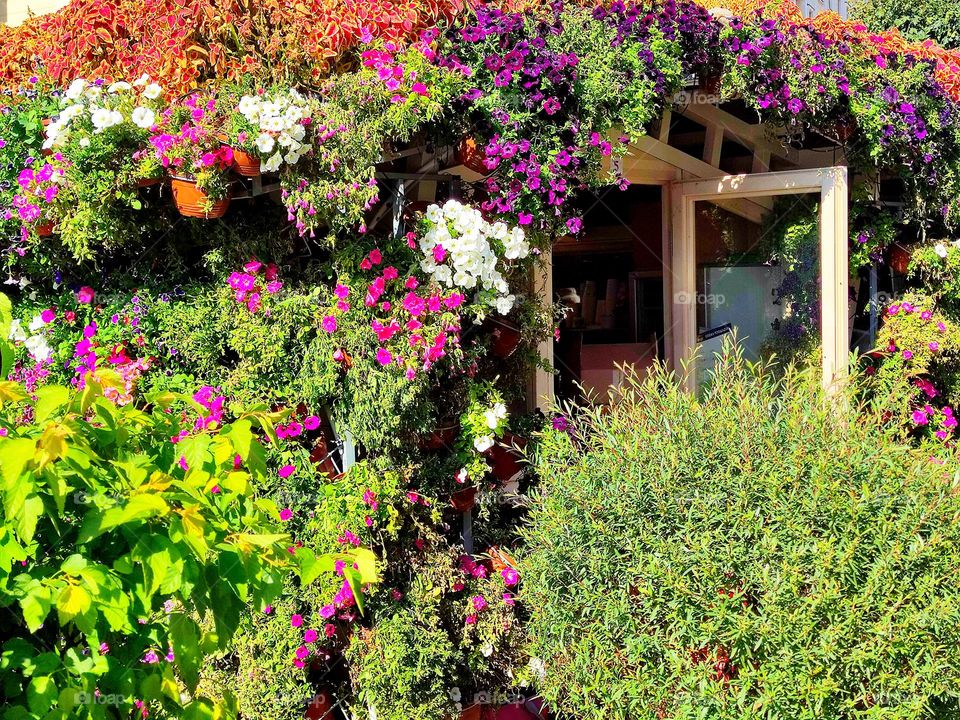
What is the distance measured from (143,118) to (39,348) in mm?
1248

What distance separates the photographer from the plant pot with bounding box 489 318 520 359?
4.57 metres

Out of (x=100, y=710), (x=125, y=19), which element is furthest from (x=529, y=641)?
(x=125, y=19)

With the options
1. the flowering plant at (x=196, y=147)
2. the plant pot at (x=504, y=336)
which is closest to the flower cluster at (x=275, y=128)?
the flowering plant at (x=196, y=147)

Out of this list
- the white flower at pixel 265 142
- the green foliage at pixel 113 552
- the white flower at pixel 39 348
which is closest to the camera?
the green foliage at pixel 113 552

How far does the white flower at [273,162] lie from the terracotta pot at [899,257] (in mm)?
4167

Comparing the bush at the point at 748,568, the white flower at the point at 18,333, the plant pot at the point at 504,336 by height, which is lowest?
the bush at the point at 748,568

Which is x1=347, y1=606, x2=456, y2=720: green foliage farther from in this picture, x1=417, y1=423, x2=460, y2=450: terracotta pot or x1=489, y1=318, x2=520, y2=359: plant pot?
x1=489, y1=318, x2=520, y2=359: plant pot

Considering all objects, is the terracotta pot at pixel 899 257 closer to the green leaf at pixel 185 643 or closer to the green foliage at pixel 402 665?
the green foliage at pixel 402 665

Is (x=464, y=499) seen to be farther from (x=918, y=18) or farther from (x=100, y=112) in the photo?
(x=918, y=18)

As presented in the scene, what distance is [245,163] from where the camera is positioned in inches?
157

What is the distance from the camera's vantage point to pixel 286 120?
3846 millimetres

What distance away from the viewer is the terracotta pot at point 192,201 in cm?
411

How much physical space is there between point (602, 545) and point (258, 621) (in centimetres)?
144

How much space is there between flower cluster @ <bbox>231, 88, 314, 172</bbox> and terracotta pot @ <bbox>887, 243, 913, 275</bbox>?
403cm
